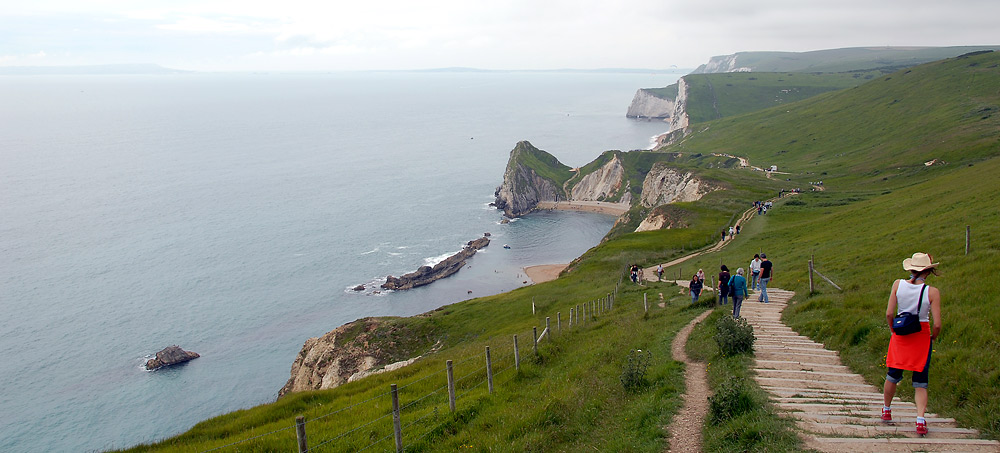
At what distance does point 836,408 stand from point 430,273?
328 ft

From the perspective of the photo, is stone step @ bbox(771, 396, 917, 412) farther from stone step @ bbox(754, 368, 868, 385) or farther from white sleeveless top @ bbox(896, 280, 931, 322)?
white sleeveless top @ bbox(896, 280, 931, 322)

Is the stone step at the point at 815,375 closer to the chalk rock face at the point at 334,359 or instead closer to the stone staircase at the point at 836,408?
the stone staircase at the point at 836,408

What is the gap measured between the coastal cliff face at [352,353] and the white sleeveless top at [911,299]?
1710 inches

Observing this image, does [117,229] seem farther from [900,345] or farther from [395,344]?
[900,345]

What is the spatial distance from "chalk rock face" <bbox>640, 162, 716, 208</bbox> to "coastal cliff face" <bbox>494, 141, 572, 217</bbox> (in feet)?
133

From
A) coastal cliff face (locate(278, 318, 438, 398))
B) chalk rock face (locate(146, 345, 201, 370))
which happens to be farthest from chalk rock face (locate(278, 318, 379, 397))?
chalk rock face (locate(146, 345, 201, 370))

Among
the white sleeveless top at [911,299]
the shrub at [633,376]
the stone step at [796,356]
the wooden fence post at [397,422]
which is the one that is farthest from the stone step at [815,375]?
the wooden fence post at [397,422]

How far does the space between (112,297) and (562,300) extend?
275 feet

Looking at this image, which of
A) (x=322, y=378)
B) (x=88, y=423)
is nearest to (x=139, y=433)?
(x=88, y=423)

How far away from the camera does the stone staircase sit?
980 cm

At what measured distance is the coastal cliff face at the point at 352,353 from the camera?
2080 inches

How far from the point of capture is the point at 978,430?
10.2 meters

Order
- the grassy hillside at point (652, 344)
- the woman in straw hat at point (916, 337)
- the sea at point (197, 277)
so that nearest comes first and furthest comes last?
1. the woman in straw hat at point (916, 337)
2. the grassy hillside at point (652, 344)
3. the sea at point (197, 277)

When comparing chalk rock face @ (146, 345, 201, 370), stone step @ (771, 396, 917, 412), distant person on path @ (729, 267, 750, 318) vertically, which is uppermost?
stone step @ (771, 396, 917, 412)
